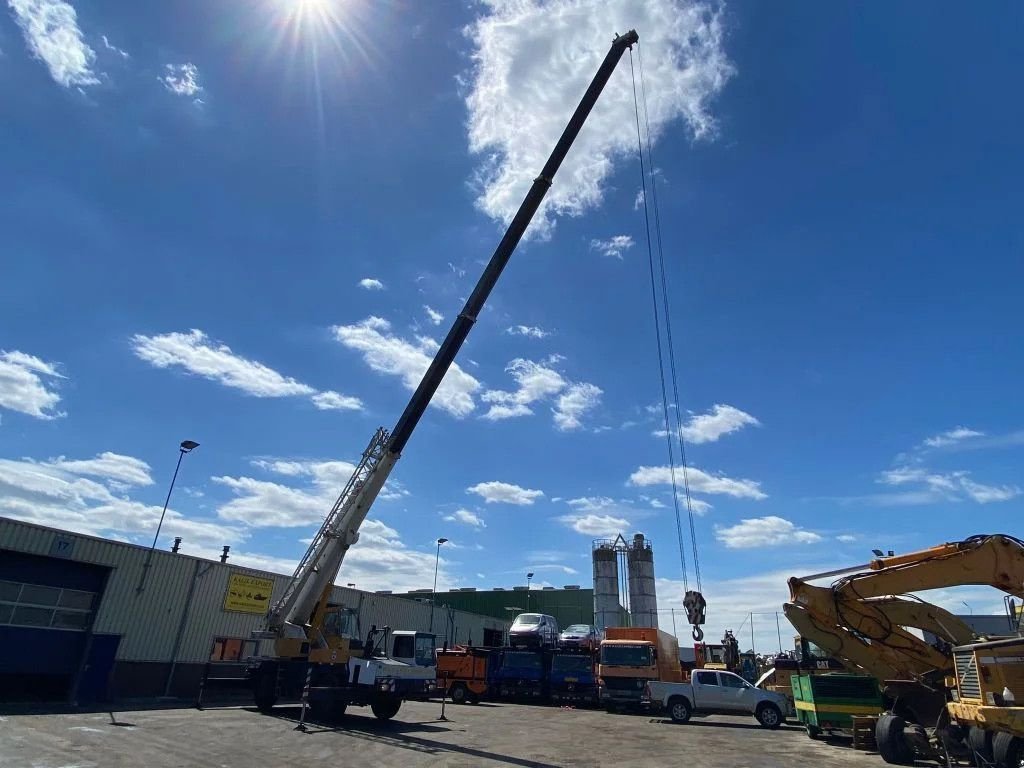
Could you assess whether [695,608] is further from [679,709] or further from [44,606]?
[44,606]

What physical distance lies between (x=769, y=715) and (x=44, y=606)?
23498mm

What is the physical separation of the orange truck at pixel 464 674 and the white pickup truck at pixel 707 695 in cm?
752

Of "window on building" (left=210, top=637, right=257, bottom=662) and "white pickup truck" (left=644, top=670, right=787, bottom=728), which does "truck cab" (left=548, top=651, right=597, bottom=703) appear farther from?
"window on building" (left=210, top=637, right=257, bottom=662)

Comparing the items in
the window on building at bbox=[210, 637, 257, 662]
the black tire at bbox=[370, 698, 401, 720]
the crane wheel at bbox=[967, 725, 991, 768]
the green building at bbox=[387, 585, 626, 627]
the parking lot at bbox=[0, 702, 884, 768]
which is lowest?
the parking lot at bbox=[0, 702, 884, 768]

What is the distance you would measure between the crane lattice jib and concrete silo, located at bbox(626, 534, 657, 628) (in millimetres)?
34078

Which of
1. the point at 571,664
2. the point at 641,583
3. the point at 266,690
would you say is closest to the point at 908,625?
the point at 571,664

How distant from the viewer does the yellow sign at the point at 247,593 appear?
23.7m

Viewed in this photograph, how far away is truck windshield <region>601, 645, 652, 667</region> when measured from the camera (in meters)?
23.4

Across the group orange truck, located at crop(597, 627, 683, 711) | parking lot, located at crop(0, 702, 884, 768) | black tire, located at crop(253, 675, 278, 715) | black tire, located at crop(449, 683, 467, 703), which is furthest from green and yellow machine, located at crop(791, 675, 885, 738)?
black tire, located at crop(253, 675, 278, 715)

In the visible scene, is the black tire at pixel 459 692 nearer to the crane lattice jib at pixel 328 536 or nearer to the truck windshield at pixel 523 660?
the truck windshield at pixel 523 660

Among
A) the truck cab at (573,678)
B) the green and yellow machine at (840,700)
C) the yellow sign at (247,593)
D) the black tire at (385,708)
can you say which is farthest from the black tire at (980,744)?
the yellow sign at (247,593)

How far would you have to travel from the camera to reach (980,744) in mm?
9844

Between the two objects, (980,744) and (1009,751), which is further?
(980,744)

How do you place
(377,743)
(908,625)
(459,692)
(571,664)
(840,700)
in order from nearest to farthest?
(377,743) < (908,625) < (840,700) < (459,692) < (571,664)
